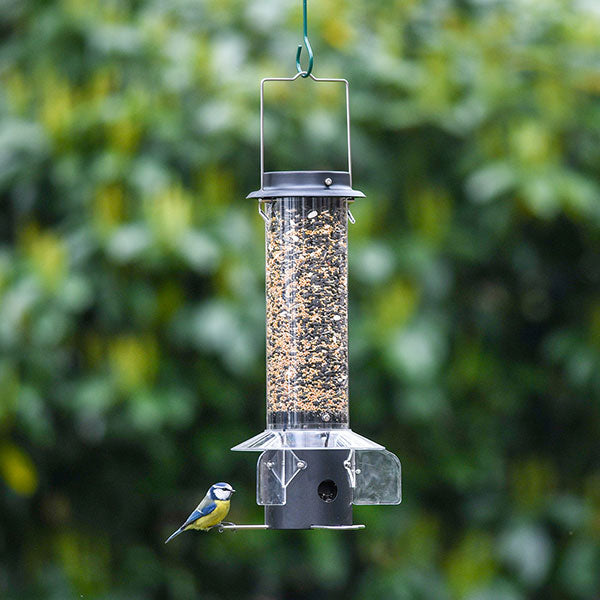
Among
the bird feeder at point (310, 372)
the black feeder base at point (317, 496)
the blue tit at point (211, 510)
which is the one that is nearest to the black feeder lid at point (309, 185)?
the bird feeder at point (310, 372)

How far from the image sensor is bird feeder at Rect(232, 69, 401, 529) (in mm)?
4023

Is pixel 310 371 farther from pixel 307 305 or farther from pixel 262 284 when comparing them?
pixel 262 284

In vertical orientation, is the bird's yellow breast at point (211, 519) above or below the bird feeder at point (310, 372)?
below

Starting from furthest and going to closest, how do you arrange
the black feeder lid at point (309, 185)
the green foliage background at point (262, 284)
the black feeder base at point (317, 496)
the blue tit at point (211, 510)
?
1. the green foliage background at point (262, 284)
2. the blue tit at point (211, 510)
3. the black feeder lid at point (309, 185)
4. the black feeder base at point (317, 496)

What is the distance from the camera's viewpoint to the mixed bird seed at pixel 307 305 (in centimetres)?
426

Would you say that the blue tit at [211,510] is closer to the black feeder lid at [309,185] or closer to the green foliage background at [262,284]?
the black feeder lid at [309,185]

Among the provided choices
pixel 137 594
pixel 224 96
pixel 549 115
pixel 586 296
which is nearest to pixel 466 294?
pixel 586 296

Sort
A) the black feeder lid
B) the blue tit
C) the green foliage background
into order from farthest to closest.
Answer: the green foliage background, the blue tit, the black feeder lid

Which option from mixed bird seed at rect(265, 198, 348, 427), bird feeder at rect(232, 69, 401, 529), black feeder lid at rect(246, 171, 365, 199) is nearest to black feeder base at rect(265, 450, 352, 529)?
bird feeder at rect(232, 69, 401, 529)

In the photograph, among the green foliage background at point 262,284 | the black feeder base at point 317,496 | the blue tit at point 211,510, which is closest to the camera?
the black feeder base at point 317,496

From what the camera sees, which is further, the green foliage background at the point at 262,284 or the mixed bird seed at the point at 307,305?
the green foliage background at the point at 262,284

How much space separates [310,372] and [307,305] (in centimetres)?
21

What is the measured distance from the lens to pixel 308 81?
652 cm

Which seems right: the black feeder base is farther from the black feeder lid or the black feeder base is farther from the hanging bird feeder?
the black feeder lid
